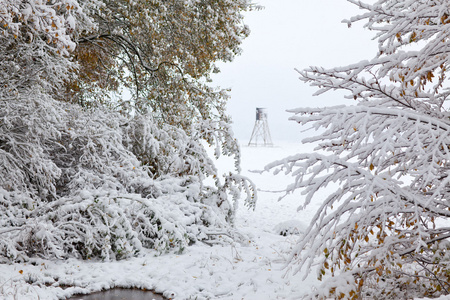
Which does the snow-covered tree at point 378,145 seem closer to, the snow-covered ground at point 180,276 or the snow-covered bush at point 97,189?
the snow-covered ground at point 180,276

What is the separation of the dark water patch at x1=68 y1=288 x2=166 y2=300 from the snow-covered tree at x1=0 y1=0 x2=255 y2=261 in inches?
37.9

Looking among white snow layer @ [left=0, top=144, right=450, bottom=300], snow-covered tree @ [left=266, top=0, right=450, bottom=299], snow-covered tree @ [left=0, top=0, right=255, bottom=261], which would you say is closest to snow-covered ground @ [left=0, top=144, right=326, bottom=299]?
white snow layer @ [left=0, top=144, right=450, bottom=300]

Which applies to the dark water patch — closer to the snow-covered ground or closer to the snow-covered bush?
the snow-covered ground

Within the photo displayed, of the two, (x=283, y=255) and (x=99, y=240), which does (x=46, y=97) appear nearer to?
(x=99, y=240)

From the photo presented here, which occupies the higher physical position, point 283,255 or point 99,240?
point 99,240

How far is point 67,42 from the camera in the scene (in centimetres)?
563

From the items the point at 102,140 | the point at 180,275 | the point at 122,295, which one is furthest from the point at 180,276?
the point at 102,140

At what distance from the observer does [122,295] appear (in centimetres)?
534

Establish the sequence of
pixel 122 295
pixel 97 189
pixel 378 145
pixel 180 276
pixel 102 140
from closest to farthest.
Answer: pixel 378 145
pixel 122 295
pixel 180 276
pixel 97 189
pixel 102 140

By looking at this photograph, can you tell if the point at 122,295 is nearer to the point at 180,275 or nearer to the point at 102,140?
the point at 180,275

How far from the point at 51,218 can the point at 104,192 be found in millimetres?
959

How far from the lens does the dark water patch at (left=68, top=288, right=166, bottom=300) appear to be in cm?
523

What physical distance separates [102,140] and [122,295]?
3.74 meters

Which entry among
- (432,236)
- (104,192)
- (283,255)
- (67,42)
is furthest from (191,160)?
(432,236)
